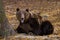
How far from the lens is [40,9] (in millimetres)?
15922

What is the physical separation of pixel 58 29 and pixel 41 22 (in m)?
1.27

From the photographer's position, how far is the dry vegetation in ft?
35.7

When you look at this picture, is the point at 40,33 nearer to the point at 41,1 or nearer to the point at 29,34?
the point at 29,34

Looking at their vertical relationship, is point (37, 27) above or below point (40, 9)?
above

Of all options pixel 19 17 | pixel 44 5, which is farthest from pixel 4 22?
pixel 44 5

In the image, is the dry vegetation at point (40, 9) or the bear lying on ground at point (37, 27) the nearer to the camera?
the bear lying on ground at point (37, 27)

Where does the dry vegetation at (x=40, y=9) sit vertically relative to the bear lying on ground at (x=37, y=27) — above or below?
below

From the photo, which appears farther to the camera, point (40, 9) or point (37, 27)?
point (40, 9)

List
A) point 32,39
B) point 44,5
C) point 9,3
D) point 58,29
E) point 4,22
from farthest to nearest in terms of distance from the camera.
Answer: point 9,3
point 44,5
point 58,29
point 4,22
point 32,39

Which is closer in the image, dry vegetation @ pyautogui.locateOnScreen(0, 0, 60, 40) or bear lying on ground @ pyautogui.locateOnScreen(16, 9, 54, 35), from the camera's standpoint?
bear lying on ground @ pyautogui.locateOnScreen(16, 9, 54, 35)

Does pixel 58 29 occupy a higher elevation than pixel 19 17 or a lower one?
lower

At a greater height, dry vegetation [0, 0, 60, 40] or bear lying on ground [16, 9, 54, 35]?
bear lying on ground [16, 9, 54, 35]

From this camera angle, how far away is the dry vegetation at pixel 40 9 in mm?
10888

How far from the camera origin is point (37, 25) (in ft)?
29.1
